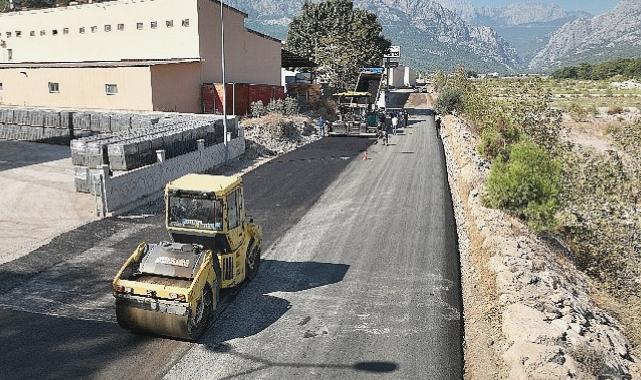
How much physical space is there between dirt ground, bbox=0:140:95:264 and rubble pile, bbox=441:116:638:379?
12.6 meters

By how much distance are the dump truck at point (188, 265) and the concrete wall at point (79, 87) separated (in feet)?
91.6

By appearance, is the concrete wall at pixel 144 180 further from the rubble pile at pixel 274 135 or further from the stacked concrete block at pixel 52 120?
the stacked concrete block at pixel 52 120

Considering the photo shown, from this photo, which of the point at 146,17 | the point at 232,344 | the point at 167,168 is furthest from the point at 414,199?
the point at 146,17

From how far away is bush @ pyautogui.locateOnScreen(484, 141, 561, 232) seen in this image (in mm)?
16531

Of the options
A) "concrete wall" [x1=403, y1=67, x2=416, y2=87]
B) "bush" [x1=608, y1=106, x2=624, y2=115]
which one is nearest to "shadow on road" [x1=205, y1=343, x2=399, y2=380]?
"bush" [x1=608, y1=106, x2=624, y2=115]

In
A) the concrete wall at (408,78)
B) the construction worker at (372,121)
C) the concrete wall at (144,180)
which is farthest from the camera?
the concrete wall at (408,78)

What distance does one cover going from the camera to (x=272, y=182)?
78.1 ft

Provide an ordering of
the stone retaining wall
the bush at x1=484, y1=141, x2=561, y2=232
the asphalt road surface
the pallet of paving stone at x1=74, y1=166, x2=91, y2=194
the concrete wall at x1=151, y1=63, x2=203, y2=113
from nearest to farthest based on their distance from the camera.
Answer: the asphalt road surface < the bush at x1=484, y1=141, x2=561, y2=232 < the pallet of paving stone at x1=74, y1=166, x2=91, y2=194 < the stone retaining wall < the concrete wall at x1=151, y1=63, x2=203, y2=113

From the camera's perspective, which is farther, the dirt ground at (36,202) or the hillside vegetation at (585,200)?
the hillside vegetation at (585,200)

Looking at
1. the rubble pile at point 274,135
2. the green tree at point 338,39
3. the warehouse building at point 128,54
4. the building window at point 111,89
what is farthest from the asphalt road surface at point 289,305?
the green tree at point 338,39

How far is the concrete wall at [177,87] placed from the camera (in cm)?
3609

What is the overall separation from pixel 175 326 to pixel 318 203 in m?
11.6

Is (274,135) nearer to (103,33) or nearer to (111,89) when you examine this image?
(111,89)

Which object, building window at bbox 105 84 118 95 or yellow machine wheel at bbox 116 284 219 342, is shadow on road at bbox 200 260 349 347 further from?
building window at bbox 105 84 118 95
